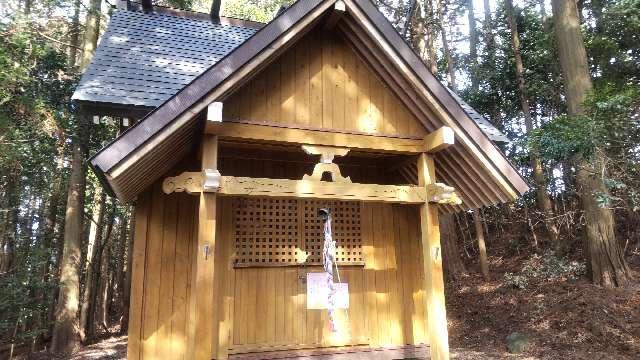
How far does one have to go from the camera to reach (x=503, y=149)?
13672 mm

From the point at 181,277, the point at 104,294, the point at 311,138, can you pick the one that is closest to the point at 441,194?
the point at 311,138

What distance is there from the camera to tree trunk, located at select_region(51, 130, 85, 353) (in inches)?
468

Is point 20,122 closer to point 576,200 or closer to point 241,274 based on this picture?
point 241,274

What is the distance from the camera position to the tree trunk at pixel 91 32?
12.7 metres

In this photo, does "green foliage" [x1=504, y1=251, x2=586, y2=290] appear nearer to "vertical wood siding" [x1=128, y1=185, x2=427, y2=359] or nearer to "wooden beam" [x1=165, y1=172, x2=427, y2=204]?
"vertical wood siding" [x1=128, y1=185, x2=427, y2=359]

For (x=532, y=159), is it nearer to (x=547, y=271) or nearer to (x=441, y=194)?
(x=547, y=271)

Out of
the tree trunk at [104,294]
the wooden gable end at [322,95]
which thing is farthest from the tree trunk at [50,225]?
the wooden gable end at [322,95]

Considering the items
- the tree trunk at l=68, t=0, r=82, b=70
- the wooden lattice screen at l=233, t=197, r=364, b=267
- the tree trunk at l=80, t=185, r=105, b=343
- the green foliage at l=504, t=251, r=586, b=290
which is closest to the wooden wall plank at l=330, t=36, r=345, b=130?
the wooden lattice screen at l=233, t=197, r=364, b=267

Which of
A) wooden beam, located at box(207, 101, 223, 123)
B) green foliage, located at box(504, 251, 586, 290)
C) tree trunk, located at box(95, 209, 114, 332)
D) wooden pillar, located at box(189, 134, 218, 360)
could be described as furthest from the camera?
tree trunk, located at box(95, 209, 114, 332)

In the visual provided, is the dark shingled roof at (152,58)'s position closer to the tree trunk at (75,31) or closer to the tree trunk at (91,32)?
the tree trunk at (91,32)

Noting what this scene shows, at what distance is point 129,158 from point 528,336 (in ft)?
29.2

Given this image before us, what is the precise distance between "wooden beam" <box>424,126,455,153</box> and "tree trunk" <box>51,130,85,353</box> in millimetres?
10387

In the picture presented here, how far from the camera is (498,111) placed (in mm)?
16000

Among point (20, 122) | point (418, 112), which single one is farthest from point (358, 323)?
point (20, 122)
